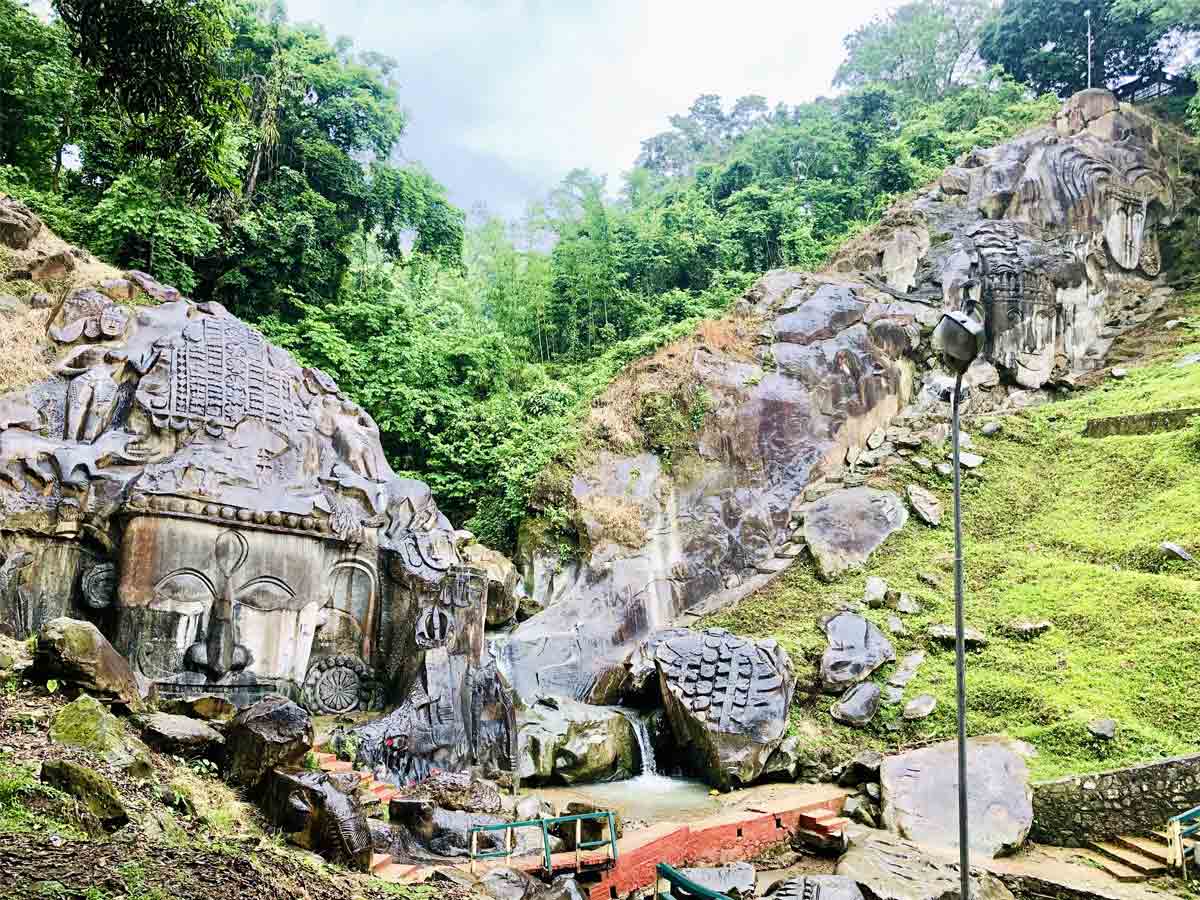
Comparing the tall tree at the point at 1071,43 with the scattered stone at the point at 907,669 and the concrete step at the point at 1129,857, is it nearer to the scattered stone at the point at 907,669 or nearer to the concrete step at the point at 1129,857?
the scattered stone at the point at 907,669

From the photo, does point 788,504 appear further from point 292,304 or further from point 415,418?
point 292,304

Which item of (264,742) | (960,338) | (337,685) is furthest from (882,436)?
(264,742)

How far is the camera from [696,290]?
79.4 ft

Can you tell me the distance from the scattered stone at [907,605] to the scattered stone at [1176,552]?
3767 mm

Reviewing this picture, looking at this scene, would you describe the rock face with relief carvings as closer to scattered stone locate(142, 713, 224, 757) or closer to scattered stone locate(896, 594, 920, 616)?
scattered stone locate(142, 713, 224, 757)

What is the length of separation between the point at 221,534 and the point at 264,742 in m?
4.10

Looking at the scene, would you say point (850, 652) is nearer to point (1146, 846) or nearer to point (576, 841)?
point (1146, 846)

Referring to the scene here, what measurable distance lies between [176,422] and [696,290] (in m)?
16.6

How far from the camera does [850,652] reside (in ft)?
41.0

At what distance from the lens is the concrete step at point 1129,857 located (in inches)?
301

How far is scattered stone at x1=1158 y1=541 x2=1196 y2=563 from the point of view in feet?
41.5

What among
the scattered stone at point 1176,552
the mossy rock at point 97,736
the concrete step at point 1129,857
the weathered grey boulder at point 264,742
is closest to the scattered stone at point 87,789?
the mossy rock at point 97,736

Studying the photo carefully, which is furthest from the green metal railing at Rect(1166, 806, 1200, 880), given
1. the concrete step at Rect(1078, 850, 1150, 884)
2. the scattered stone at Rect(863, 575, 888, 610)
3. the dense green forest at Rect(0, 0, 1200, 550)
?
the dense green forest at Rect(0, 0, 1200, 550)

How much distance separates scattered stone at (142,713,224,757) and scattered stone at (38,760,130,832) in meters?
2.28
